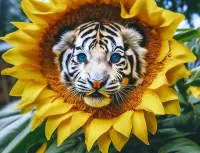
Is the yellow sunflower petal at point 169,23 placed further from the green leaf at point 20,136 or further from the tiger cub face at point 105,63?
the green leaf at point 20,136

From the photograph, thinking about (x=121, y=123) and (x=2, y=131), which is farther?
(x=2, y=131)

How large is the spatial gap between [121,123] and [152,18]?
9 centimetres

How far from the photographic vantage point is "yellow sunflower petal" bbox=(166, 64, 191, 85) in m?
0.36

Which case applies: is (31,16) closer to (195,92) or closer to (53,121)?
(53,121)

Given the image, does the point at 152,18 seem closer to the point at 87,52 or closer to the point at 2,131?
the point at 87,52

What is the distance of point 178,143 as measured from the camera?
0.39 m

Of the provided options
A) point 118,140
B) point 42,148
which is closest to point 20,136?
point 42,148

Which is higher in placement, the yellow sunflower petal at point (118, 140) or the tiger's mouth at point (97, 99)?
the tiger's mouth at point (97, 99)

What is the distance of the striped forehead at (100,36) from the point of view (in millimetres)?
378

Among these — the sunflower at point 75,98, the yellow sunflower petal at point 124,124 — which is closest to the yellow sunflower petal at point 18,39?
the sunflower at point 75,98

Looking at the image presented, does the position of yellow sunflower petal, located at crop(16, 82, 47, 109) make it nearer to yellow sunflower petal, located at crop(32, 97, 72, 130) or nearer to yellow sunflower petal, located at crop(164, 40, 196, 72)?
yellow sunflower petal, located at crop(32, 97, 72, 130)

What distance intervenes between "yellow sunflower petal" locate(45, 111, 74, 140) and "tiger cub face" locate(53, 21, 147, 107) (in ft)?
0.07

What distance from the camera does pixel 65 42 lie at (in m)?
0.39

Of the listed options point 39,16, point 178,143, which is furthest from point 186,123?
point 39,16
